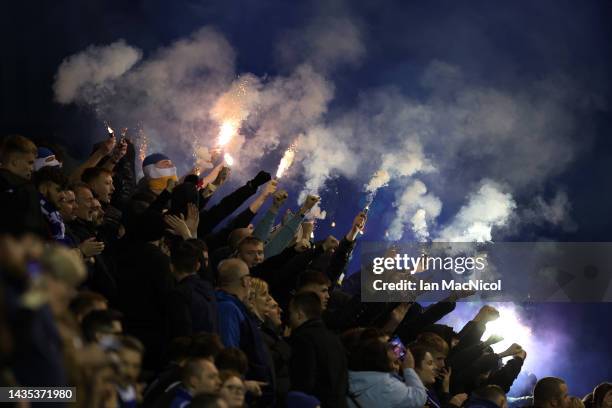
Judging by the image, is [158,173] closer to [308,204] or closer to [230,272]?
[308,204]

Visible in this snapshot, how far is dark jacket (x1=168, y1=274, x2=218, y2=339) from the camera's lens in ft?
19.0

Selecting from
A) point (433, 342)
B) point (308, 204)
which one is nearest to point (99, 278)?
point (433, 342)

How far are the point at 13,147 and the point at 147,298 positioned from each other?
A: 111 centimetres

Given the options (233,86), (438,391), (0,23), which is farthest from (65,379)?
(233,86)

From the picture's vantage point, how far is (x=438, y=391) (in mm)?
8430

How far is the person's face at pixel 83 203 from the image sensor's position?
21.1 ft

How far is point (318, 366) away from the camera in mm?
6270

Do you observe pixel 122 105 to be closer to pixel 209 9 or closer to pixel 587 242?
pixel 209 9

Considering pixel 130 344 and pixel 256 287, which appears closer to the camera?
pixel 130 344

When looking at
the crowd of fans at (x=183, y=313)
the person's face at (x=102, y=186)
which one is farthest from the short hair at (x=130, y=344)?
the person's face at (x=102, y=186)

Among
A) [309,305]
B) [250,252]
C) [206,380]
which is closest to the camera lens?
[206,380]

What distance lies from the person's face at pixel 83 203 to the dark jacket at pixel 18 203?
69 cm

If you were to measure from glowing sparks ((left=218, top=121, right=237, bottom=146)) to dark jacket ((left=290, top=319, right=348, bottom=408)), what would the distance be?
19.9ft

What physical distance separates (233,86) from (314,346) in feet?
25.6
